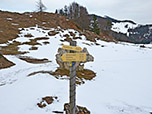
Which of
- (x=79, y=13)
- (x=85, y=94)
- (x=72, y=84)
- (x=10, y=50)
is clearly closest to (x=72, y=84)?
(x=72, y=84)

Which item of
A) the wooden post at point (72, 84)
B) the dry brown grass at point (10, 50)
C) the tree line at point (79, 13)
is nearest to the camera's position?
the wooden post at point (72, 84)

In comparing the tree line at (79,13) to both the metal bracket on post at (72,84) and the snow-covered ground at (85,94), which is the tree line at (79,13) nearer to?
the snow-covered ground at (85,94)

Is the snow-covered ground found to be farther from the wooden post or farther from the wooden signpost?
the wooden signpost

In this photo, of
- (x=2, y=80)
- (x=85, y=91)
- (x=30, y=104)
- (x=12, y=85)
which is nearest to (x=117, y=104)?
(x=85, y=91)

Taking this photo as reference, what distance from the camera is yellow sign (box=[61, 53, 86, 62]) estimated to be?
7.55ft

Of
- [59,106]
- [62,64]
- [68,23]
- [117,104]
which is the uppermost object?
[68,23]

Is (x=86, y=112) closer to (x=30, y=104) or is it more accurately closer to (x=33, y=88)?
(x=30, y=104)

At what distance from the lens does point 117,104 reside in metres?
5.23

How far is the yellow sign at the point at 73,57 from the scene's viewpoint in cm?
230

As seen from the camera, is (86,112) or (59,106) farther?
(59,106)

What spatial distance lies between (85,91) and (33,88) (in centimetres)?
278

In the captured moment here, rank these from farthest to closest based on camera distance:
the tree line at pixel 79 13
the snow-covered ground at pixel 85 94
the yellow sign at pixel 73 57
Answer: the tree line at pixel 79 13 < the snow-covered ground at pixel 85 94 < the yellow sign at pixel 73 57

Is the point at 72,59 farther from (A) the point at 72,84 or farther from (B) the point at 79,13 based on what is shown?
(B) the point at 79,13

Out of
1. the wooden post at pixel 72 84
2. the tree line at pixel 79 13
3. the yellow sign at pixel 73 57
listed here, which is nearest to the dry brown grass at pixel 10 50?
the wooden post at pixel 72 84
